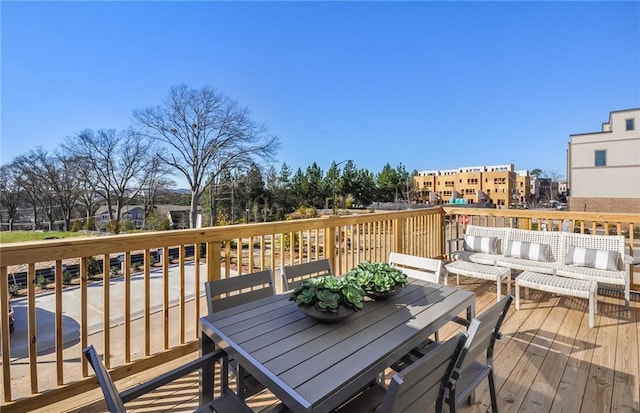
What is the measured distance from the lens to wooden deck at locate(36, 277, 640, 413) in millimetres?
1838

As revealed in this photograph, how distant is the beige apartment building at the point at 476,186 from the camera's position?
4284 cm

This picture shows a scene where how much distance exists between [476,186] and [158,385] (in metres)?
49.6

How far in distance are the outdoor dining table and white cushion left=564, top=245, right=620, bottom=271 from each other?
2722mm

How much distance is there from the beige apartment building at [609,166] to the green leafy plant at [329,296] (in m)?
26.8

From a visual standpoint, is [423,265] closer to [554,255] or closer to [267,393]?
[267,393]

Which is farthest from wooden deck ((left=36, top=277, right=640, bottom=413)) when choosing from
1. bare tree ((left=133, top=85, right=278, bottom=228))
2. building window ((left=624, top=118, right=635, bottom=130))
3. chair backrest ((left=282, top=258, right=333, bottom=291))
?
building window ((left=624, top=118, right=635, bottom=130))

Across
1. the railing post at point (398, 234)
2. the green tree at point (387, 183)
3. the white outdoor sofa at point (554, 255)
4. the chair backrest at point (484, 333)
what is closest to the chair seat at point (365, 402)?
the chair backrest at point (484, 333)

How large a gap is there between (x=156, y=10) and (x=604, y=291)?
31.7 feet

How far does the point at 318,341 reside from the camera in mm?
1220

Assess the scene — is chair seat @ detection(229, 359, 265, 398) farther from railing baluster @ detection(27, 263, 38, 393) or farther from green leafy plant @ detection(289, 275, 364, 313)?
railing baluster @ detection(27, 263, 38, 393)

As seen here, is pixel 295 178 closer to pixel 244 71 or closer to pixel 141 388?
pixel 244 71

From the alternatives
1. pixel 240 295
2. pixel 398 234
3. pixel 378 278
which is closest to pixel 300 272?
pixel 240 295

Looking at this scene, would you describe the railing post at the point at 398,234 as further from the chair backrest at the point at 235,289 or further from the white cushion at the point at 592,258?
the chair backrest at the point at 235,289

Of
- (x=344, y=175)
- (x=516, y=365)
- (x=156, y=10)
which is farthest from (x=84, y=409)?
(x=344, y=175)
